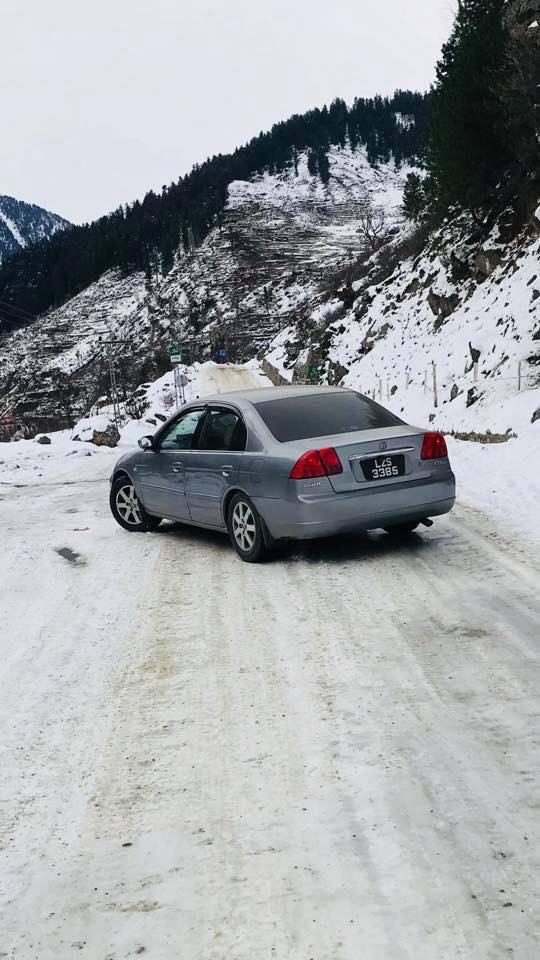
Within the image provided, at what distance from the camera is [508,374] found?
69.5 ft

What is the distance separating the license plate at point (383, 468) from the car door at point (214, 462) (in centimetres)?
124

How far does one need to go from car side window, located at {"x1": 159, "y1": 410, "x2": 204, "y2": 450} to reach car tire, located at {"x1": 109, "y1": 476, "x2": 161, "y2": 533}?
0.83 metres

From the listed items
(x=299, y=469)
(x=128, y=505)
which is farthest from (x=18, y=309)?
(x=299, y=469)

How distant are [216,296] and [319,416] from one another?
12558 centimetres

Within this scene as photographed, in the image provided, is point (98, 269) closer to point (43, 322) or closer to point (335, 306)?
point (43, 322)

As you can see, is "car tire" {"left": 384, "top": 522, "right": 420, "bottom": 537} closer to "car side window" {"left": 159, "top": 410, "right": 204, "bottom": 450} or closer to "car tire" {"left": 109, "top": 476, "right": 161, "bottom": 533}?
"car side window" {"left": 159, "top": 410, "right": 204, "bottom": 450}

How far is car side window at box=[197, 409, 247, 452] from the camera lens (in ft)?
25.7

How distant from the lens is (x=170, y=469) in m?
8.71

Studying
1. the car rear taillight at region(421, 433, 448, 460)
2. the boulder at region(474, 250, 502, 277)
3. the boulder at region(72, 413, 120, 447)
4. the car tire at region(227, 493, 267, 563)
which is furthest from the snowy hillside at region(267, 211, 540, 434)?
the car tire at region(227, 493, 267, 563)

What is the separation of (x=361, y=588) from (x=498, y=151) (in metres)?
27.6

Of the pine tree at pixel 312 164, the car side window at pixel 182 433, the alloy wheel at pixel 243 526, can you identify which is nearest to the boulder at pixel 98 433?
the car side window at pixel 182 433

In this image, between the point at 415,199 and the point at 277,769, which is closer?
the point at 277,769

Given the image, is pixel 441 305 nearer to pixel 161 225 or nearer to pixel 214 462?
pixel 214 462

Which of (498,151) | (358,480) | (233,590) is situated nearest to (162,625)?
(233,590)
